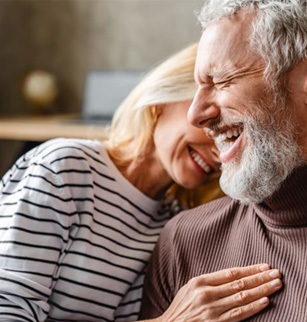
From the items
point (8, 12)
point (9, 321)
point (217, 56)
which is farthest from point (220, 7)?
point (8, 12)

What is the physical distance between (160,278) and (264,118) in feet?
1.58

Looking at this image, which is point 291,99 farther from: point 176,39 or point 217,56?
point 176,39

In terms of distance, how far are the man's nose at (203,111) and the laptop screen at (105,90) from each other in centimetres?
189

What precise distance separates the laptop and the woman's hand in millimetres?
1887

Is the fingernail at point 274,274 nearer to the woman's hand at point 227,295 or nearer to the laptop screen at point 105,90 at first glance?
the woman's hand at point 227,295

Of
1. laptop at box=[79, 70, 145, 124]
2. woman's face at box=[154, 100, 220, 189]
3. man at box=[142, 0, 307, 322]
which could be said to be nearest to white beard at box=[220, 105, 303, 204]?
man at box=[142, 0, 307, 322]

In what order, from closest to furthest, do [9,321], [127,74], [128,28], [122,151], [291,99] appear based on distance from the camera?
[291,99]
[9,321]
[122,151]
[127,74]
[128,28]

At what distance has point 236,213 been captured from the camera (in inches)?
57.2

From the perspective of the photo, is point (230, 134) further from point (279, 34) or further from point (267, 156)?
point (279, 34)

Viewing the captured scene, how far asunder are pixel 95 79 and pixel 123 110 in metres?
1.60

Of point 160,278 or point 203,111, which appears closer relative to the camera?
point 203,111

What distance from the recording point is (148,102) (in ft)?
5.28

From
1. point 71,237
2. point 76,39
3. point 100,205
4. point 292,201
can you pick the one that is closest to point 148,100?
point 100,205

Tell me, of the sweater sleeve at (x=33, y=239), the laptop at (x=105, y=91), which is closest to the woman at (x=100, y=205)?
the sweater sleeve at (x=33, y=239)
